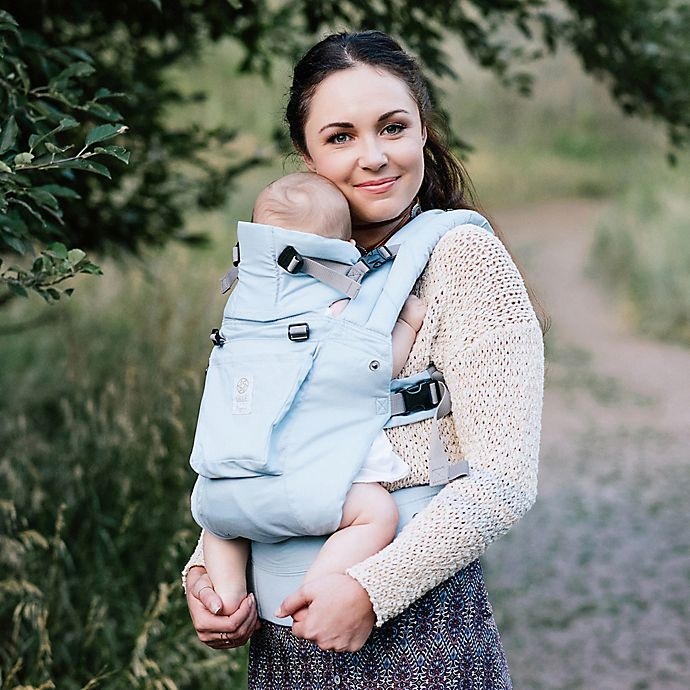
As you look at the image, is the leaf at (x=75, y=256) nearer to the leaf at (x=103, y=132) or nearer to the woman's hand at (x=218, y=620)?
the leaf at (x=103, y=132)

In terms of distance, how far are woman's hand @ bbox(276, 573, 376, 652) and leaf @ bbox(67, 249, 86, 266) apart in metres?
0.74

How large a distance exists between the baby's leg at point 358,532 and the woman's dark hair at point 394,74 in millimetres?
593

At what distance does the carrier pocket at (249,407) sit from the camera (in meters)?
1.56

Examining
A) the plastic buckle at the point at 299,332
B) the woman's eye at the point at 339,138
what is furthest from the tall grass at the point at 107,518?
the woman's eye at the point at 339,138

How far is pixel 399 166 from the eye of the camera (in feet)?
5.69

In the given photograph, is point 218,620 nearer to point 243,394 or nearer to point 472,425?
point 243,394

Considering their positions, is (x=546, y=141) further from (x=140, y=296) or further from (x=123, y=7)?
(x=123, y=7)

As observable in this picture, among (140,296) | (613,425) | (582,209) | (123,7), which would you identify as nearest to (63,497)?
(123,7)

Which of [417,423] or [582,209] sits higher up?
[417,423]

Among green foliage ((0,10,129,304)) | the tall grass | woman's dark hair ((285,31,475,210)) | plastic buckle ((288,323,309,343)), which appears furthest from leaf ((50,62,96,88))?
the tall grass

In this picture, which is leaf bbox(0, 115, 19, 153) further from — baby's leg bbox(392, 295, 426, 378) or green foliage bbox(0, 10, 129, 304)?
baby's leg bbox(392, 295, 426, 378)

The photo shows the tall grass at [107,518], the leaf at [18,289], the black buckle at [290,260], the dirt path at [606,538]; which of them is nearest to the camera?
the black buckle at [290,260]

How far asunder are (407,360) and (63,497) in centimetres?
261

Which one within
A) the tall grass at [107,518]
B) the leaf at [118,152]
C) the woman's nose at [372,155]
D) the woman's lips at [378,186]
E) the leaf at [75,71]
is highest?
the woman's nose at [372,155]
